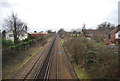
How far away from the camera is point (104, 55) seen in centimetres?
667

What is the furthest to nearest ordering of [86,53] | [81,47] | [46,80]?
[81,47], [86,53], [46,80]

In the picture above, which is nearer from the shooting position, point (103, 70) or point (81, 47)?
point (103, 70)

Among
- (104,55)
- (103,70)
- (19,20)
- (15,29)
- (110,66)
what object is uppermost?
(19,20)

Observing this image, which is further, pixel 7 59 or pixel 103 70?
pixel 7 59

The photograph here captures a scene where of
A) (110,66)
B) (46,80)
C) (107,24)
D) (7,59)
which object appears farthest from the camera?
(107,24)

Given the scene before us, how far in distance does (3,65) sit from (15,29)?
16.1 metres

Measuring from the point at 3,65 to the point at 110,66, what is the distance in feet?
39.6

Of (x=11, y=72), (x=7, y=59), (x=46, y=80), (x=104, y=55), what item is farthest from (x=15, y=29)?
(x=104, y=55)

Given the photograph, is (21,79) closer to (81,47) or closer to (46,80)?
(46,80)

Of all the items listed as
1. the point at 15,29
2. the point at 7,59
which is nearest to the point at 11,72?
the point at 7,59

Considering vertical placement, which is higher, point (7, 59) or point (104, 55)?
point (104, 55)

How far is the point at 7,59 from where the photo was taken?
11.8 m

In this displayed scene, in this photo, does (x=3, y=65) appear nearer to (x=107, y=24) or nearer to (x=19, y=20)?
(x=19, y=20)

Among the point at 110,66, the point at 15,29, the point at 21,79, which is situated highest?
the point at 15,29
